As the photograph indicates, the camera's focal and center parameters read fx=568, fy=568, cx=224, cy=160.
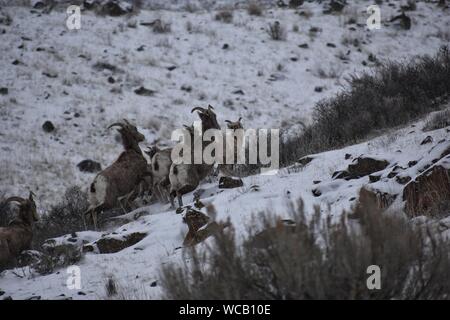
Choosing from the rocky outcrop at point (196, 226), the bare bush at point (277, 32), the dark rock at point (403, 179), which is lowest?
the rocky outcrop at point (196, 226)

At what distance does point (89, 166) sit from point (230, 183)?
6417mm

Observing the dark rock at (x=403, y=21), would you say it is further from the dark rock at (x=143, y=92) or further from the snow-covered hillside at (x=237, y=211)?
the snow-covered hillside at (x=237, y=211)

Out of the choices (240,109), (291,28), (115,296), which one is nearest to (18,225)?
(115,296)

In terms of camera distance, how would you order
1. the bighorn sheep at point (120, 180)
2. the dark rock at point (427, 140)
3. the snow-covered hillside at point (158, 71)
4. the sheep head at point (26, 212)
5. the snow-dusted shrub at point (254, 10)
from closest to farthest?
the dark rock at point (427, 140) → the sheep head at point (26, 212) → the bighorn sheep at point (120, 180) → the snow-covered hillside at point (158, 71) → the snow-dusted shrub at point (254, 10)

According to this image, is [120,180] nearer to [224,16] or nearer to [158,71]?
[158,71]

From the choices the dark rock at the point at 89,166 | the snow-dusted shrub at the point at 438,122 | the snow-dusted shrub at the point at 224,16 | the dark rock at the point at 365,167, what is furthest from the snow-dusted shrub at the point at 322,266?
the snow-dusted shrub at the point at 224,16

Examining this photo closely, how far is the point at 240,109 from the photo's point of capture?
1753 centimetres

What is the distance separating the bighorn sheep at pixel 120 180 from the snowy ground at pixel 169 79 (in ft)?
2.00

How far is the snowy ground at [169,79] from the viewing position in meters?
13.2

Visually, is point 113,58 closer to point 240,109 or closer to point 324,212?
point 240,109

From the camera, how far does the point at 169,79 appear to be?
62.7 ft

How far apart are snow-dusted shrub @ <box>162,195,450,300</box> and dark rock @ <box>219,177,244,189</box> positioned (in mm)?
5111

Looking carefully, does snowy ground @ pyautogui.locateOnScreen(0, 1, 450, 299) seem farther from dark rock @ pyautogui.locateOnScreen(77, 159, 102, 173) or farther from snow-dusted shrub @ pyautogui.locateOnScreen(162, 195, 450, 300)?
snow-dusted shrub @ pyautogui.locateOnScreen(162, 195, 450, 300)

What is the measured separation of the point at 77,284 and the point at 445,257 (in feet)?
12.5
